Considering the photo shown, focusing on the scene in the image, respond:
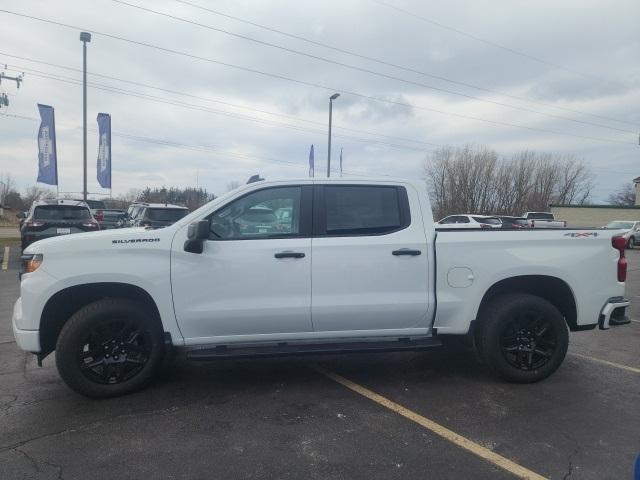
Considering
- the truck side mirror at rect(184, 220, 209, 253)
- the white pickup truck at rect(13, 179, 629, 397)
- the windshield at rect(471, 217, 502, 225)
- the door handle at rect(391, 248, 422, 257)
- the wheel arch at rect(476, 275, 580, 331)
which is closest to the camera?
the truck side mirror at rect(184, 220, 209, 253)

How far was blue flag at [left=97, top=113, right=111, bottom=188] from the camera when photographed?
2281 cm

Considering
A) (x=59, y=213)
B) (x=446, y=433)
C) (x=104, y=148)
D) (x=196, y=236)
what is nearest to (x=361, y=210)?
(x=196, y=236)

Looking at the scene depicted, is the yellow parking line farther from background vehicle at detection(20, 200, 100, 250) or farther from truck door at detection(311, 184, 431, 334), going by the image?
truck door at detection(311, 184, 431, 334)

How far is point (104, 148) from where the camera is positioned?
75.1 feet

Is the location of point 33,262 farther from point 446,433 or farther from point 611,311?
point 611,311

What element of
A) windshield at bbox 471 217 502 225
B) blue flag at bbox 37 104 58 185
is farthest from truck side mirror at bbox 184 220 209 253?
windshield at bbox 471 217 502 225

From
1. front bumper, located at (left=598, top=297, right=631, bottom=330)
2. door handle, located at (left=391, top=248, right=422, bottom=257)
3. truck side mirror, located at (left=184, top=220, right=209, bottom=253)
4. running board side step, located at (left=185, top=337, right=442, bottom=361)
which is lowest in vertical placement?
running board side step, located at (left=185, top=337, right=442, bottom=361)

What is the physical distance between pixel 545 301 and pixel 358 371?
6.56 ft

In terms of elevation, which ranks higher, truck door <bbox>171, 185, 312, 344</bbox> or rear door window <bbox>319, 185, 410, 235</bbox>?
rear door window <bbox>319, 185, 410, 235</bbox>

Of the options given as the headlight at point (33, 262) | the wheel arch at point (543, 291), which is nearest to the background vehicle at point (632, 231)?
the wheel arch at point (543, 291)

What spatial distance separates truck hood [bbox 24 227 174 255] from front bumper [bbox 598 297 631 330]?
4.22 meters

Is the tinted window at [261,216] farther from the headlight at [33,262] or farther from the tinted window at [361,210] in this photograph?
the headlight at [33,262]

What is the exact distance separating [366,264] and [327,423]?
4.60 feet

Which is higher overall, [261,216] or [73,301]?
[261,216]
